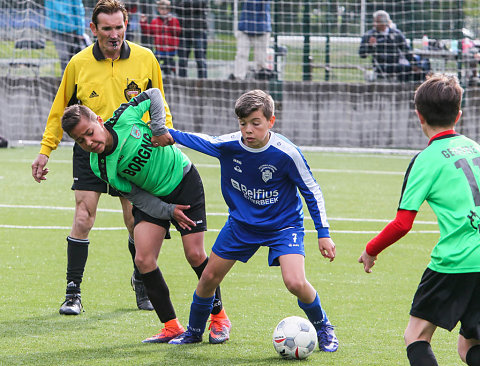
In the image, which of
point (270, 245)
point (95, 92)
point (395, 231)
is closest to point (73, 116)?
point (95, 92)

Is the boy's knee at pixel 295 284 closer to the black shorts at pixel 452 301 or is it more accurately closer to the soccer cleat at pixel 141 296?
the black shorts at pixel 452 301

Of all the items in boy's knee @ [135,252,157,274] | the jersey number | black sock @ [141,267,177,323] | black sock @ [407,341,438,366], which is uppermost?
the jersey number

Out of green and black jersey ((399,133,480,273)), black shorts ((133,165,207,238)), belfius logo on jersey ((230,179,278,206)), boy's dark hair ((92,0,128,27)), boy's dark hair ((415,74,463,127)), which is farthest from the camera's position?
boy's dark hair ((92,0,128,27))

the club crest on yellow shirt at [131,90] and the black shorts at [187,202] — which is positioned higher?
the club crest on yellow shirt at [131,90]

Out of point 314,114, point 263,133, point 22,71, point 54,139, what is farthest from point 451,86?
point 22,71

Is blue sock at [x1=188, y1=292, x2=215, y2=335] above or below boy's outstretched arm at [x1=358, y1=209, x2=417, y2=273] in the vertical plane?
below

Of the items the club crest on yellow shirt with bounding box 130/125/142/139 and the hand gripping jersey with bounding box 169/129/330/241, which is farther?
the club crest on yellow shirt with bounding box 130/125/142/139

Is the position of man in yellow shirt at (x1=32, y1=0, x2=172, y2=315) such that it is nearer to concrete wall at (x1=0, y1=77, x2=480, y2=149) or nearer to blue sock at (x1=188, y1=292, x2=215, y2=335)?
blue sock at (x1=188, y1=292, x2=215, y2=335)

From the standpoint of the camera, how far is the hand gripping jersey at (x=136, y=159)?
4867 mm

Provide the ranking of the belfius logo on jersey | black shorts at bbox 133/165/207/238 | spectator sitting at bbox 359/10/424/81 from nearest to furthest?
the belfius logo on jersey < black shorts at bbox 133/165/207/238 < spectator sitting at bbox 359/10/424/81

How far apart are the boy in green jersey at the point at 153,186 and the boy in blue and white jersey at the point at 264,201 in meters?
0.20

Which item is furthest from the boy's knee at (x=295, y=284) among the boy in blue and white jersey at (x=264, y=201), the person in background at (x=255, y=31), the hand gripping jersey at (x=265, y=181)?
the person in background at (x=255, y=31)

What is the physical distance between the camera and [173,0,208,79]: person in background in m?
15.6

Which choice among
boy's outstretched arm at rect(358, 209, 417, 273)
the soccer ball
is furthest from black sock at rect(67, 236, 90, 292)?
boy's outstretched arm at rect(358, 209, 417, 273)
